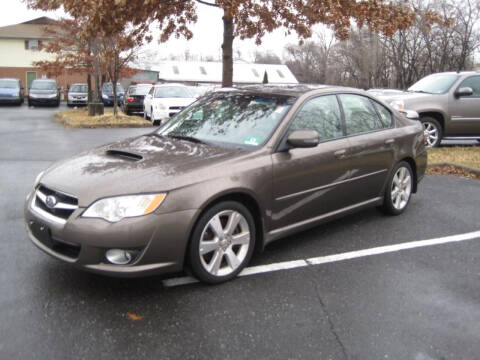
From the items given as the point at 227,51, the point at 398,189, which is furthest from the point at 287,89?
the point at 227,51

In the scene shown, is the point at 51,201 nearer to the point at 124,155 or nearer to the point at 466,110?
the point at 124,155

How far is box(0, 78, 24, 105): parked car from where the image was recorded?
28.5 metres

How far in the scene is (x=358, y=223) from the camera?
17.2ft

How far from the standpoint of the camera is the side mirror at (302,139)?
3900 millimetres

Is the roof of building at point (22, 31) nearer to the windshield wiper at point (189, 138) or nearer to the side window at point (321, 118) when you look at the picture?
the windshield wiper at point (189, 138)

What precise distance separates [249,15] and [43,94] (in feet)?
78.4

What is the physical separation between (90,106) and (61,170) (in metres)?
16.5

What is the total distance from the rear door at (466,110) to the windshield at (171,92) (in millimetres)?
9892

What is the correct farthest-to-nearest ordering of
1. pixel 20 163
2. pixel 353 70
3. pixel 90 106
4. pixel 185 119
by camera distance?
1. pixel 353 70
2. pixel 90 106
3. pixel 20 163
4. pixel 185 119

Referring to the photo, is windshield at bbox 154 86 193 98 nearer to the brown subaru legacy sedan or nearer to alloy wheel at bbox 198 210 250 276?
the brown subaru legacy sedan

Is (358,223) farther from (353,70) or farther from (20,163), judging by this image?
(353,70)

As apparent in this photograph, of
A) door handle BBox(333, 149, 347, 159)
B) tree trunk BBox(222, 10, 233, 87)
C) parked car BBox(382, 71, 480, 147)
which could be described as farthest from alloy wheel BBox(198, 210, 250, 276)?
parked car BBox(382, 71, 480, 147)

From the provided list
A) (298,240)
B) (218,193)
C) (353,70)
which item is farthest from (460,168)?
(353,70)

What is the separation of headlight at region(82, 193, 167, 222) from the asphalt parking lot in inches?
25.4
